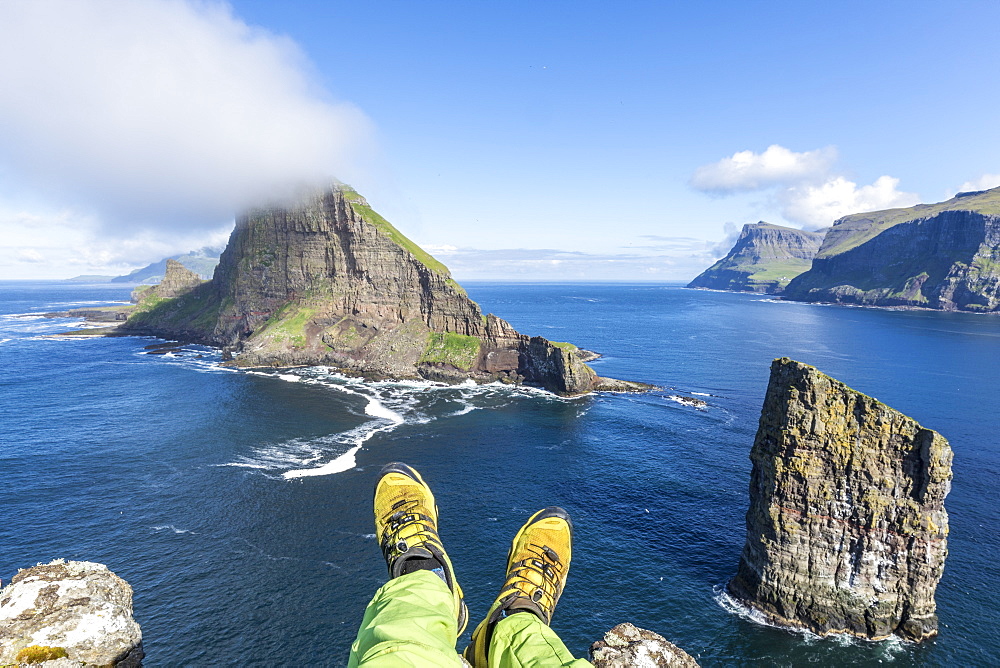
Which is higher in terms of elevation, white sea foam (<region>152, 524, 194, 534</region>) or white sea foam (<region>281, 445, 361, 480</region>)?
white sea foam (<region>281, 445, 361, 480</region>)

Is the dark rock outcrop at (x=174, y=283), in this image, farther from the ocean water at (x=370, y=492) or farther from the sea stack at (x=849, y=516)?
the sea stack at (x=849, y=516)

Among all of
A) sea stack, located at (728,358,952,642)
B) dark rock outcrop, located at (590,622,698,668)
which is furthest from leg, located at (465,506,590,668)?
sea stack, located at (728,358,952,642)

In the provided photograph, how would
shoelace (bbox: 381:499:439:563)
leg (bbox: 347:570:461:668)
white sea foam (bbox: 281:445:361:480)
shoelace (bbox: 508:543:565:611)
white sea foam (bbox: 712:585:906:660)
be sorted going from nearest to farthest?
leg (bbox: 347:570:461:668)
shoelace (bbox: 508:543:565:611)
shoelace (bbox: 381:499:439:563)
white sea foam (bbox: 712:585:906:660)
white sea foam (bbox: 281:445:361:480)

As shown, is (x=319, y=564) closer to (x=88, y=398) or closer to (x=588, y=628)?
(x=588, y=628)

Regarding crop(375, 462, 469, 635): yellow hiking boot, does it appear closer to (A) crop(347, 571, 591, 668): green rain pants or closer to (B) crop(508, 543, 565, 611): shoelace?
(A) crop(347, 571, 591, 668): green rain pants

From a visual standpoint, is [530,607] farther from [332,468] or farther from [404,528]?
[332,468]

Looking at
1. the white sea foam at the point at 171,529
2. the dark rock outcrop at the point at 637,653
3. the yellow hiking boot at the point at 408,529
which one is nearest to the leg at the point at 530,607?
the yellow hiking boot at the point at 408,529

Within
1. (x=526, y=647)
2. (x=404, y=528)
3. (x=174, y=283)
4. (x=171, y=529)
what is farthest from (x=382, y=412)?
(x=174, y=283)
